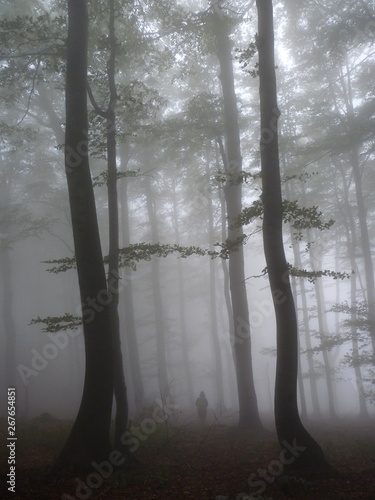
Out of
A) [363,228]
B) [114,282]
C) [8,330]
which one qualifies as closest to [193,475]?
[114,282]

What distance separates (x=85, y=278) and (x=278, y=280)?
377cm

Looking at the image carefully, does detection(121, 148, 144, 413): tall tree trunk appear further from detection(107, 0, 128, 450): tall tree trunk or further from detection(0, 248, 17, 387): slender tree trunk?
detection(107, 0, 128, 450): tall tree trunk

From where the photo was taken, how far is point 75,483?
5.88 meters

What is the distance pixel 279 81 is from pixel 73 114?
46.3 feet

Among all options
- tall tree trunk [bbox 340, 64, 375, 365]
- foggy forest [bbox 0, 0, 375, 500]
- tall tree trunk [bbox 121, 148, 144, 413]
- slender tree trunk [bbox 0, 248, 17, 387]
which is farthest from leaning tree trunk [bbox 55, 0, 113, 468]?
slender tree trunk [bbox 0, 248, 17, 387]

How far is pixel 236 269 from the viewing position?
11.8m

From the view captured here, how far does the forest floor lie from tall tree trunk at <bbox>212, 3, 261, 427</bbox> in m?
1.69

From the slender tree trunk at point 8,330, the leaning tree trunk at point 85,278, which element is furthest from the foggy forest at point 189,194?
the slender tree trunk at point 8,330

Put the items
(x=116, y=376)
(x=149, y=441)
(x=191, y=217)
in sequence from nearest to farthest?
(x=116, y=376) → (x=149, y=441) → (x=191, y=217)

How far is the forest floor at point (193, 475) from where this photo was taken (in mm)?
5560

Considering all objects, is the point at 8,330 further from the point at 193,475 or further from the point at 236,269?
the point at 193,475

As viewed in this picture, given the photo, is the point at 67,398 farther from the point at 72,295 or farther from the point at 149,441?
the point at 149,441

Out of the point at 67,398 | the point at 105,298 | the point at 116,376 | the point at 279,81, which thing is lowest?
the point at 67,398

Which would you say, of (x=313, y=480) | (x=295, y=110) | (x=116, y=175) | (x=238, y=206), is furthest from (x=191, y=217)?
(x=313, y=480)
